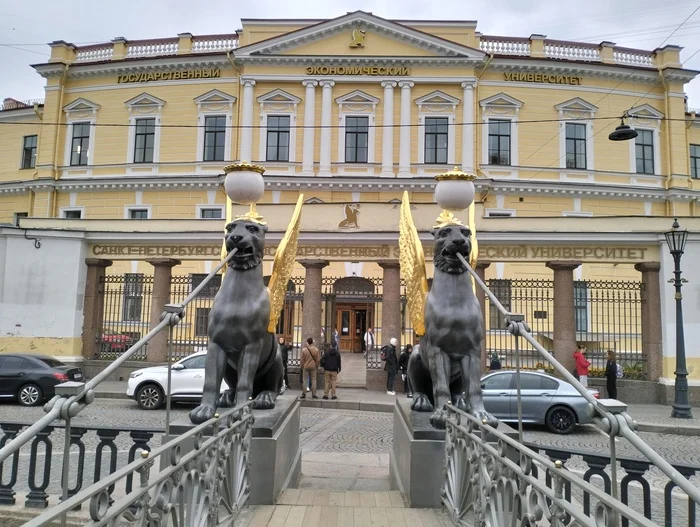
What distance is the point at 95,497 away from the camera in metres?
2.15

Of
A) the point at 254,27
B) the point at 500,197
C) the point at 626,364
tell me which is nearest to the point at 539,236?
the point at 626,364

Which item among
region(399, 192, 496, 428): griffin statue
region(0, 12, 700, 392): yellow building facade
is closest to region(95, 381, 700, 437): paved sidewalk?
region(399, 192, 496, 428): griffin statue

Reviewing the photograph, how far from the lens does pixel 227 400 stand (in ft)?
18.7

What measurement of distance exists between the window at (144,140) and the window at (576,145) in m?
21.4

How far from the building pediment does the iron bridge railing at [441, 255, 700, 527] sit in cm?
2529

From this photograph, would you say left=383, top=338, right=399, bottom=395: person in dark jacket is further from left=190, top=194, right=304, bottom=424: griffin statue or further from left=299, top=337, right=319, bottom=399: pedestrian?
left=190, top=194, right=304, bottom=424: griffin statue

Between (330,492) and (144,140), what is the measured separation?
27598 mm

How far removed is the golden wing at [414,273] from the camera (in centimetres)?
619

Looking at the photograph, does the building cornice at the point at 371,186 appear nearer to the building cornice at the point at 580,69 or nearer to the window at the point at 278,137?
the window at the point at 278,137

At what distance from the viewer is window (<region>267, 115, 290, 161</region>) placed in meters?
28.1

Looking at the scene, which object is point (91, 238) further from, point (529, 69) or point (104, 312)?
point (529, 69)

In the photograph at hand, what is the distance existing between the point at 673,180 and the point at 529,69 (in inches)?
359

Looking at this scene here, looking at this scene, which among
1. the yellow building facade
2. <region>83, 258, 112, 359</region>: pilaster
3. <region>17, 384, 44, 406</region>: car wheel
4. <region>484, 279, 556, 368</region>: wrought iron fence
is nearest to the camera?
<region>17, 384, 44, 406</region>: car wheel

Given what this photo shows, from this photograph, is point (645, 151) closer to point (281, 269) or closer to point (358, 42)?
point (358, 42)
